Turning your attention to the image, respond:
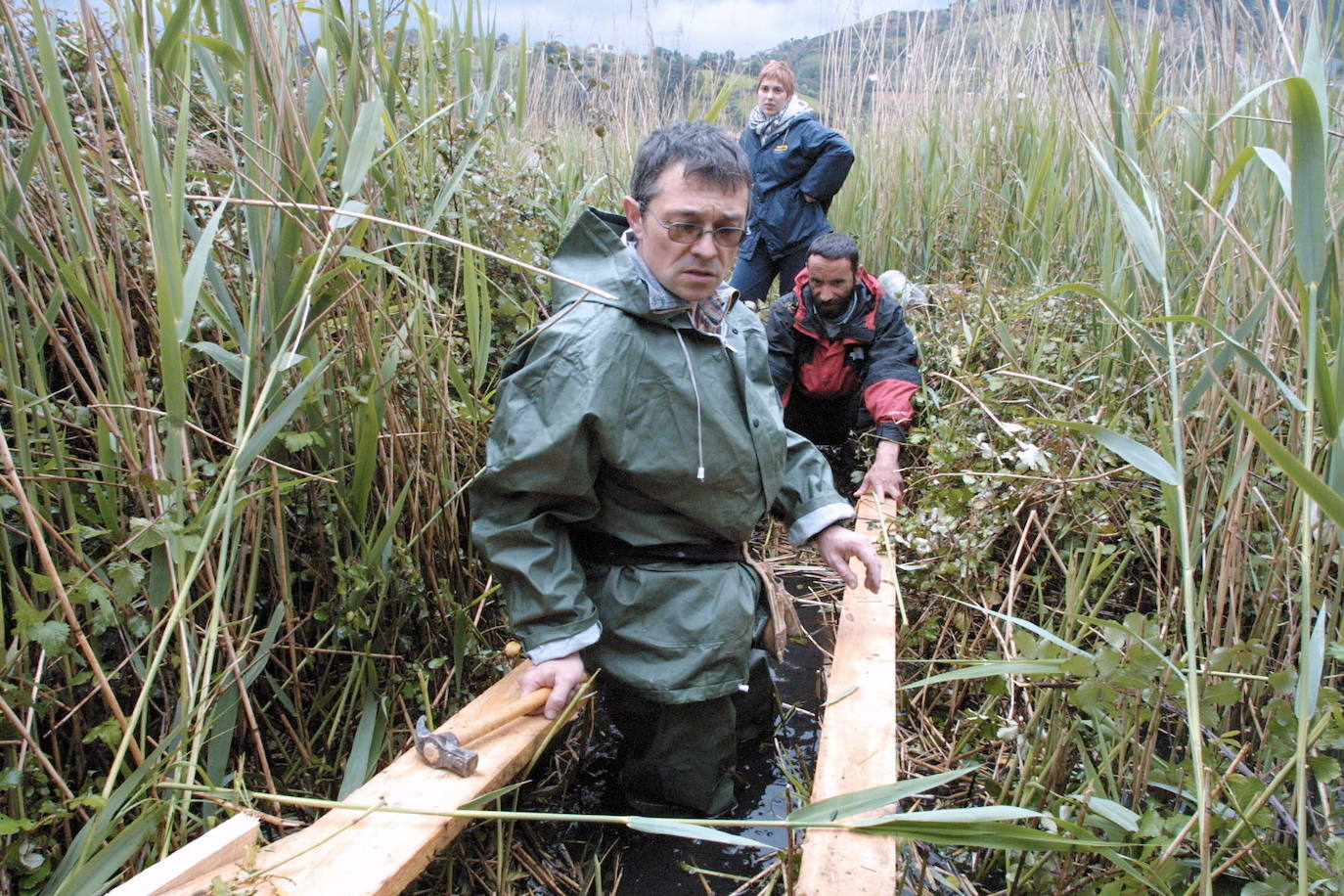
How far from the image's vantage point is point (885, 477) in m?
3.06

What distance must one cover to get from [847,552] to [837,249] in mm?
1915

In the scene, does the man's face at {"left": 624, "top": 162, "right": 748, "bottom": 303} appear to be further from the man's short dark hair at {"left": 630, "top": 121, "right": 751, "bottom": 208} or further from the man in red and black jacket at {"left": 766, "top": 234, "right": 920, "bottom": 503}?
the man in red and black jacket at {"left": 766, "top": 234, "right": 920, "bottom": 503}

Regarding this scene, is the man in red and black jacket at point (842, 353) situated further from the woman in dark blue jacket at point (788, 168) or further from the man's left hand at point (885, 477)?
the woman in dark blue jacket at point (788, 168)

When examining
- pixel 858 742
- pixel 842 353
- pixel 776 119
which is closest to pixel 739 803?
pixel 858 742

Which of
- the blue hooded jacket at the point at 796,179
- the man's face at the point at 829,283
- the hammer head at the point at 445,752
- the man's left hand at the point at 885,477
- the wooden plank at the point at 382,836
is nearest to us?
the wooden plank at the point at 382,836

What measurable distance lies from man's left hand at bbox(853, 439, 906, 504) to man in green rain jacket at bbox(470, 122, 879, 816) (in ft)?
4.00

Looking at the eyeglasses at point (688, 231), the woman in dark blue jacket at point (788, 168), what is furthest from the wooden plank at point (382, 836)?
the woman in dark blue jacket at point (788, 168)

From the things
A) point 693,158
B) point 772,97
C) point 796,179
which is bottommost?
point 796,179

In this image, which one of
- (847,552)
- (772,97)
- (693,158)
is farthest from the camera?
(772,97)

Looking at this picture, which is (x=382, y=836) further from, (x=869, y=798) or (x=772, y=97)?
(x=772, y=97)

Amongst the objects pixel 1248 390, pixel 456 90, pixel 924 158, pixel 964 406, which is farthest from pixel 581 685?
pixel 924 158

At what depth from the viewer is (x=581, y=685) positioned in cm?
161

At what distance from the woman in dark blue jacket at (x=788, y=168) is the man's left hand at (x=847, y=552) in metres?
3.26

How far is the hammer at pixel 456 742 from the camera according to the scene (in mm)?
1385
